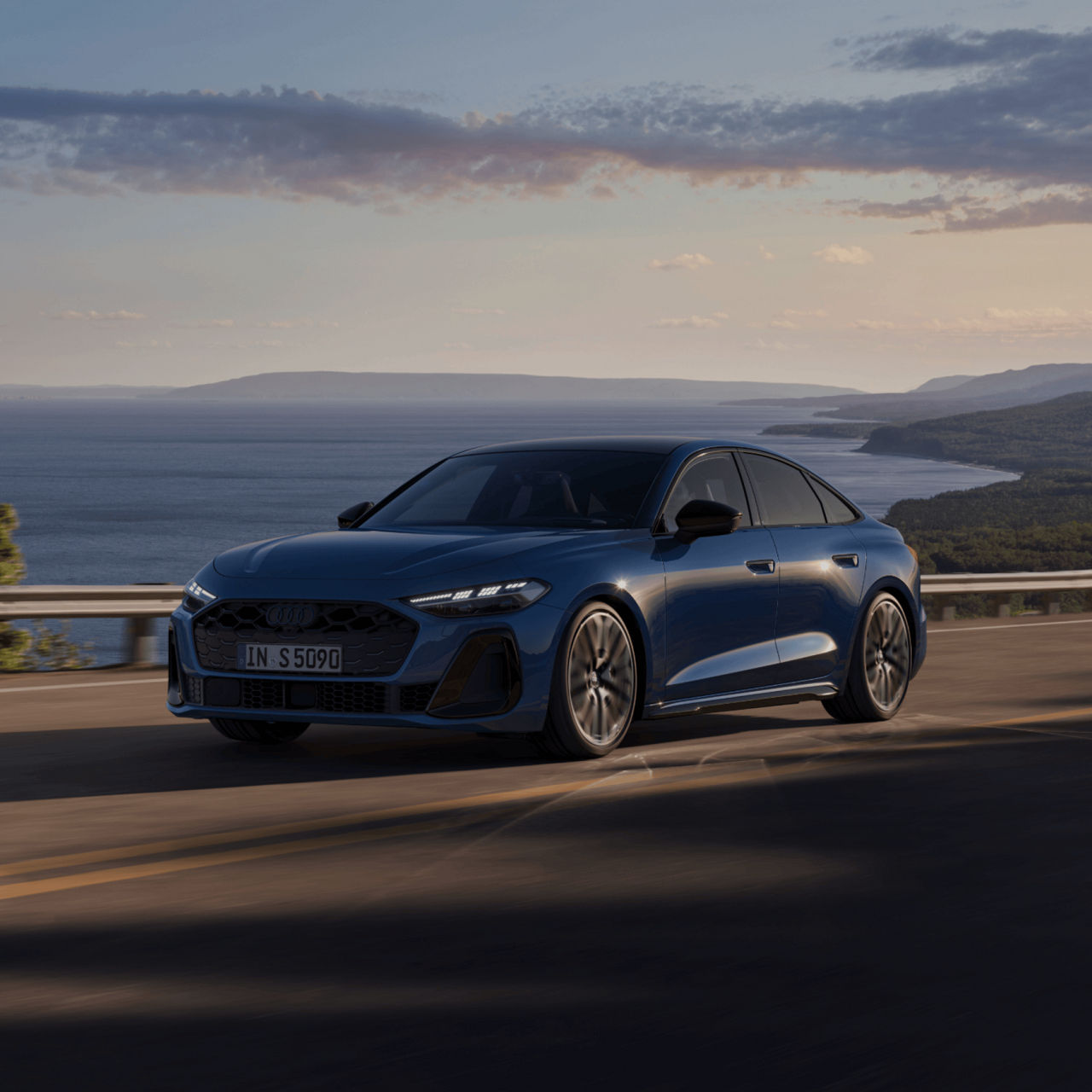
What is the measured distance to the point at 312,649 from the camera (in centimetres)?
790

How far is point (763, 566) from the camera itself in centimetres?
938

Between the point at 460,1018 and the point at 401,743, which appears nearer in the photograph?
the point at 460,1018

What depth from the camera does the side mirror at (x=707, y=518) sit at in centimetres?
879

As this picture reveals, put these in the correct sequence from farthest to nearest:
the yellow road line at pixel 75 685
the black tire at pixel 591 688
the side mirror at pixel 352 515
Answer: the yellow road line at pixel 75 685 < the side mirror at pixel 352 515 < the black tire at pixel 591 688

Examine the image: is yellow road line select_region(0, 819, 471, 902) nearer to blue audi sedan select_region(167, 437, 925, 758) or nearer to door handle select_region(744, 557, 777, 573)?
blue audi sedan select_region(167, 437, 925, 758)

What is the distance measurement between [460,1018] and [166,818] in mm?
2936

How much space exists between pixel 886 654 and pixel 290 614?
3945 millimetres

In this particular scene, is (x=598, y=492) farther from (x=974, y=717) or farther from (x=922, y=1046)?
(x=922, y=1046)

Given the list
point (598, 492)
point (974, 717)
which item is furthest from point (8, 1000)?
point (974, 717)

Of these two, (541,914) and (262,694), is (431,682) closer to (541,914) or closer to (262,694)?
(262,694)

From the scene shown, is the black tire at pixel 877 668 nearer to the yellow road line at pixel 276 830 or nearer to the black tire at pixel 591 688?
the black tire at pixel 591 688

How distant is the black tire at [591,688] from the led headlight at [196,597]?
1.65 meters

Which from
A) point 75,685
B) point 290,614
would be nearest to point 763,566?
point 290,614

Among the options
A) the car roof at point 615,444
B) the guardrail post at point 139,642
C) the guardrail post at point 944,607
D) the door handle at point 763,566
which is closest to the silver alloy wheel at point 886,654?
the door handle at point 763,566
